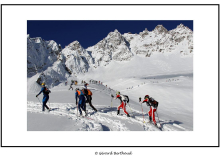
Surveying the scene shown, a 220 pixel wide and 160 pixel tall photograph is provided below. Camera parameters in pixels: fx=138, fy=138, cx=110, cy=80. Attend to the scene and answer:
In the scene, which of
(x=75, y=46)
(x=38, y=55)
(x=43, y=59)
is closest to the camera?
(x=38, y=55)

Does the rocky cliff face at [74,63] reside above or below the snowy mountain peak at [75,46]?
below

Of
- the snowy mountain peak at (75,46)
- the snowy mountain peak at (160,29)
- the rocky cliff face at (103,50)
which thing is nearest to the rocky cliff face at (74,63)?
the rocky cliff face at (103,50)

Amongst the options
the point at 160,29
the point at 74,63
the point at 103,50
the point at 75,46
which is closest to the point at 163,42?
the point at 160,29

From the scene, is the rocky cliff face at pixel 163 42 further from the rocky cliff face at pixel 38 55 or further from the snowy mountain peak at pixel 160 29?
the rocky cliff face at pixel 38 55

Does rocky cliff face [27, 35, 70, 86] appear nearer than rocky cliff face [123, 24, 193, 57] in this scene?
Yes

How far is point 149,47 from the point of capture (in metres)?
145

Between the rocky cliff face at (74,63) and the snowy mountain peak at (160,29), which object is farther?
the snowy mountain peak at (160,29)

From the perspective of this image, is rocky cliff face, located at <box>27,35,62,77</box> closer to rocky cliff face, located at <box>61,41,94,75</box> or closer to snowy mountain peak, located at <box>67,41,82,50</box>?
rocky cliff face, located at <box>61,41,94,75</box>

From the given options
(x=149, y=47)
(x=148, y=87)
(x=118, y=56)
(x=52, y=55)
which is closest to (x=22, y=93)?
(x=148, y=87)

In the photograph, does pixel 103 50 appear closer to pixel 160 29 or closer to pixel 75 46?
pixel 75 46

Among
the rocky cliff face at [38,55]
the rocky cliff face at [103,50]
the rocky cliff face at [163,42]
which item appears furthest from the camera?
the rocky cliff face at [163,42]

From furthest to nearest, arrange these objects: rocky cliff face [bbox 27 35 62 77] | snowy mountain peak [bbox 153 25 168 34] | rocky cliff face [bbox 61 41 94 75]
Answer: snowy mountain peak [bbox 153 25 168 34] → rocky cliff face [bbox 61 41 94 75] → rocky cliff face [bbox 27 35 62 77]

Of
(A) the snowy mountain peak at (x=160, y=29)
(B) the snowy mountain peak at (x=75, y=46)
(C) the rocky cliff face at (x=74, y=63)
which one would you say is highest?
(A) the snowy mountain peak at (x=160, y=29)

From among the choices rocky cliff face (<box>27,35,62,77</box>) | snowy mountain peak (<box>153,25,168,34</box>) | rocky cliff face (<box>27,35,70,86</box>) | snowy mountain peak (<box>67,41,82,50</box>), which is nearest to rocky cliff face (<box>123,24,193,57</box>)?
snowy mountain peak (<box>153,25,168,34</box>)
